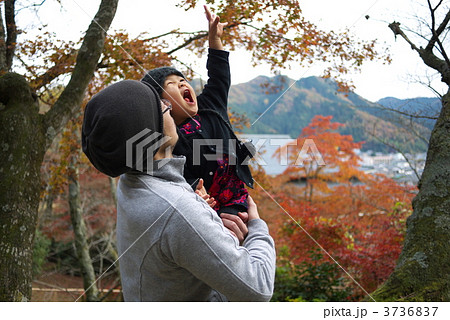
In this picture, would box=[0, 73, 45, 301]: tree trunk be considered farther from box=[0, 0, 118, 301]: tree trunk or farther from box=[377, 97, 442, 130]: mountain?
box=[377, 97, 442, 130]: mountain

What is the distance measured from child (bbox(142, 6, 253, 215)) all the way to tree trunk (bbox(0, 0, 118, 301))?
1930mm

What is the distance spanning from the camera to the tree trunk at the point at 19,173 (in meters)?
2.48

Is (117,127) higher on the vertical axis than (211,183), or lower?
higher

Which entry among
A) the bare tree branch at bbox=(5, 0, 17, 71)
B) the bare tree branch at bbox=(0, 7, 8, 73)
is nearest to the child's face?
the bare tree branch at bbox=(0, 7, 8, 73)

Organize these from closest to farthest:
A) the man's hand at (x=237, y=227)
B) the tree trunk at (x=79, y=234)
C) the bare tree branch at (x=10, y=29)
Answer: the man's hand at (x=237, y=227), the bare tree branch at (x=10, y=29), the tree trunk at (x=79, y=234)

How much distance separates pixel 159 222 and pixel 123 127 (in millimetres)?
196

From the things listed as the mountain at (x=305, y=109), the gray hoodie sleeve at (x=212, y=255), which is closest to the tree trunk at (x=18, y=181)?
the mountain at (x=305, y=109)

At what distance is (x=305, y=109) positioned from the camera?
2.83 m

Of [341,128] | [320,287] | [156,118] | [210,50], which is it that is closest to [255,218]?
[156,118]

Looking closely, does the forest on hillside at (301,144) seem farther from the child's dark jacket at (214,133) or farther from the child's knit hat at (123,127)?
the child's dark jacket at (214,133)

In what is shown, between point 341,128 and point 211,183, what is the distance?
4.05 meters

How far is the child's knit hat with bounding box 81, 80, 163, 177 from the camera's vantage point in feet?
2.37

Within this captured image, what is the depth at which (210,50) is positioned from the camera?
124cm
